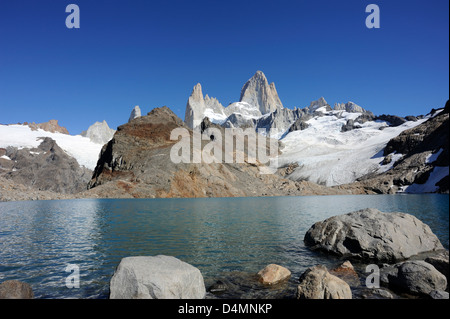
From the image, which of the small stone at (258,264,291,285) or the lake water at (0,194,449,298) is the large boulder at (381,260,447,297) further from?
the small stone at (258,264,291,285)

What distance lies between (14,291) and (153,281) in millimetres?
5485

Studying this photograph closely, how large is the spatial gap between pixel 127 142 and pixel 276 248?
121 m

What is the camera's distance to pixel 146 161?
116m

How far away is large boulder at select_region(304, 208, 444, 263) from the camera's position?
17.6 meters

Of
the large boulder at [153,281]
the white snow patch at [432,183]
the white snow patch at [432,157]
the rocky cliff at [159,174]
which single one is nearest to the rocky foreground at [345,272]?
the large boulder at [153,281]

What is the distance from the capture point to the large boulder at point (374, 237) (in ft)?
57.8

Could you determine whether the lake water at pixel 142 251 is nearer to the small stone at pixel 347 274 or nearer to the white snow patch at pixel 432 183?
the small stone at pixel 347 274

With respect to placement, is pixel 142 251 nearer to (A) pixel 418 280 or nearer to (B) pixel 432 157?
(A) pixel 418 280

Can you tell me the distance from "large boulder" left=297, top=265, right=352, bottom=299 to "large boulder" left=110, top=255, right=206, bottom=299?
4.21 meters

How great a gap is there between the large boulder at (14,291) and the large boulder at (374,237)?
1728 centimetres
